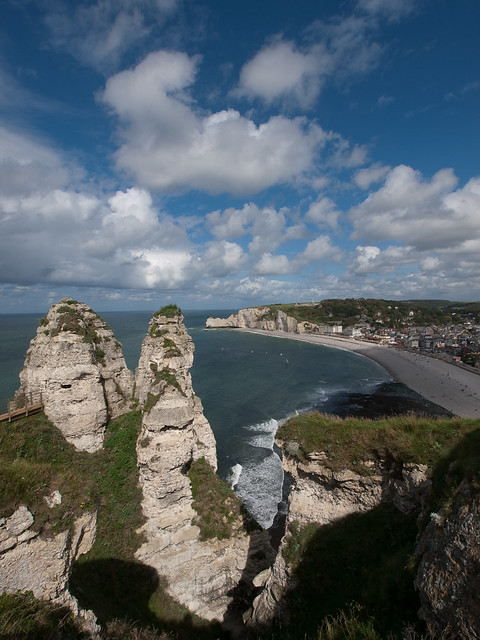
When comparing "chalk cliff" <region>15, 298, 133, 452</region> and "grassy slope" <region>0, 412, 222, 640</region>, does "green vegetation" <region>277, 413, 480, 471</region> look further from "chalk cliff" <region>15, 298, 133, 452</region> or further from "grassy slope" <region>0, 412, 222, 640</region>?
"chalk cliff" <region>15, 298, 133, 452</region>

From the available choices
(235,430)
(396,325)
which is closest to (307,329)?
(396,325)

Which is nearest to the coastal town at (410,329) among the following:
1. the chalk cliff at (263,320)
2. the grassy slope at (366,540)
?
the chalk cliff at (263,320)

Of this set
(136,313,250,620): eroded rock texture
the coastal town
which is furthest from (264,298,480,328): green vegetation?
(136,313,250,620): eroded rock texture

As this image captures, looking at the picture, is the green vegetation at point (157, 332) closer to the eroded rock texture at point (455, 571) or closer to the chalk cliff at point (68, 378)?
the chalk cliff at point (68, 378)

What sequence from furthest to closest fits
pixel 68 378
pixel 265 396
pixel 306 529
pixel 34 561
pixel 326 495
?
pixel 265 396 < pixel 68 378 < pixel 326 495 < pixel 306 529 < pixel 34 561

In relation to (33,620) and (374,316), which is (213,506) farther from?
(374,316)

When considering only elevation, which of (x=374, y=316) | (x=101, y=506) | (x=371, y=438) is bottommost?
(x=101, y=506)

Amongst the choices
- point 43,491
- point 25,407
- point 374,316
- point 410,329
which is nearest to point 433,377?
point 25,407

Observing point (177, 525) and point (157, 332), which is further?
point (157, 332)
